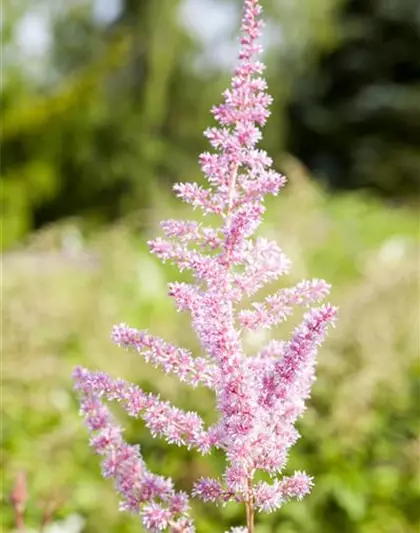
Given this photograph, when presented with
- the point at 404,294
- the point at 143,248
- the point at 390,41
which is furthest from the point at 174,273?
the point at 390,41

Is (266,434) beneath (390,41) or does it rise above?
beneath

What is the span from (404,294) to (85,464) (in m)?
1.98

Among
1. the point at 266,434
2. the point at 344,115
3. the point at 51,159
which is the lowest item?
the point at 266,434

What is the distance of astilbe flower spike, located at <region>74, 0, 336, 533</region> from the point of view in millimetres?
1284

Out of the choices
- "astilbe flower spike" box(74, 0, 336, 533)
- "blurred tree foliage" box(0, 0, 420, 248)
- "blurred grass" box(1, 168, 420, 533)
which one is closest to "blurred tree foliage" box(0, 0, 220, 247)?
"blurred tree foliage" box(0, 0, 420, 248)

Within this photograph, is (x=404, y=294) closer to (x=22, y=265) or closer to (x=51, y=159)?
(x=22, y=265)

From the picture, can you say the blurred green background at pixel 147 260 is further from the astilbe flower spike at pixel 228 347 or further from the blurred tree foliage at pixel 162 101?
the astilbe flower spike at pixel 228 347

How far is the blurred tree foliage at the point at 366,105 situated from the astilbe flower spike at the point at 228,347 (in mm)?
23856

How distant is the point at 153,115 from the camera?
15.8 meters

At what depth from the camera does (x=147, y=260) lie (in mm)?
9117

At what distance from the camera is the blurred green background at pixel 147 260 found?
392 centimetres

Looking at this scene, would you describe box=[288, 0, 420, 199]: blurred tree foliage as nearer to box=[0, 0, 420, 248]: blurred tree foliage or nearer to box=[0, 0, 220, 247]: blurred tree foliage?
box=[0, 0, 420, 248]: blurred tree foliage

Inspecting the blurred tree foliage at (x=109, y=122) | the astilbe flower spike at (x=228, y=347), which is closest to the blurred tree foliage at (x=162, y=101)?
the blurred tree foliage at (x=109, y=122)

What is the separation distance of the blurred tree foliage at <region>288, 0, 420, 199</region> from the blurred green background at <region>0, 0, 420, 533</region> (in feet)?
0.91
